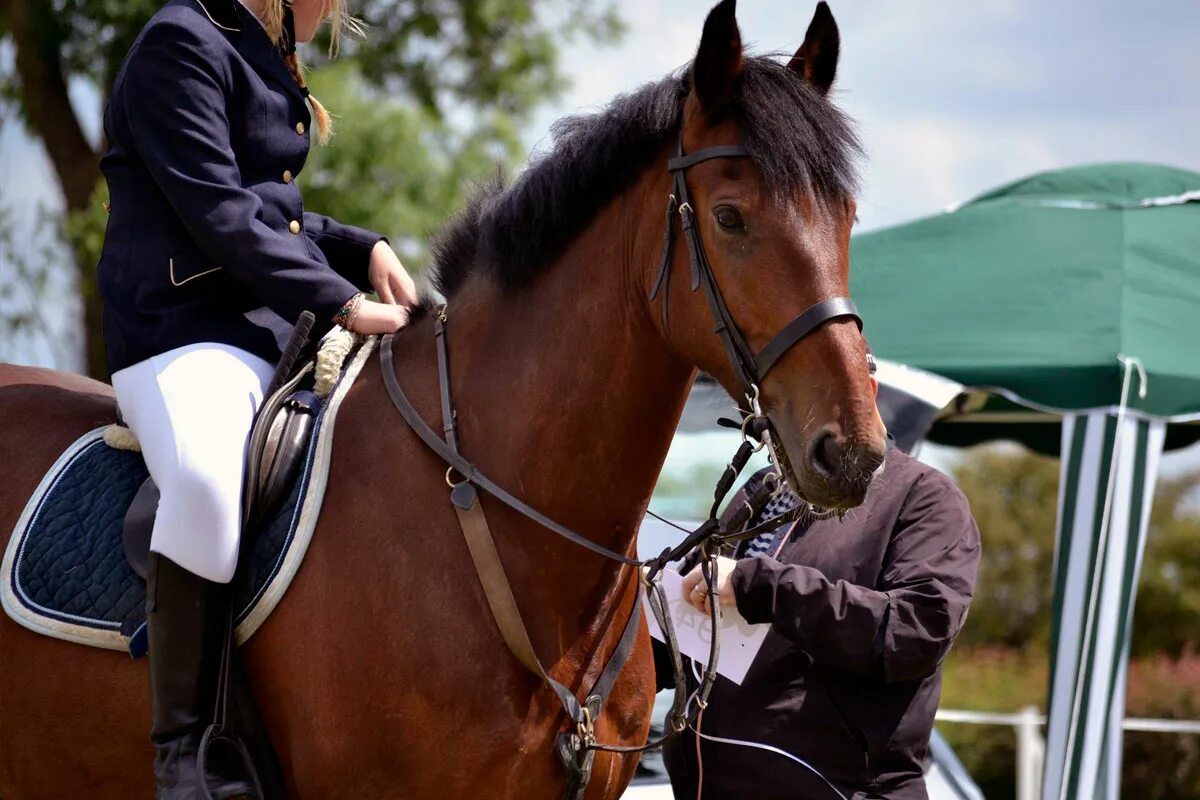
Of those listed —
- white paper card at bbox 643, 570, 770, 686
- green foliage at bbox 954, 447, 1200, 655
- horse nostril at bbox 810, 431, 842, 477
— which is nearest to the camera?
horse nostril at bbox 810, 431, 842, 477

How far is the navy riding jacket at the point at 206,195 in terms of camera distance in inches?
119

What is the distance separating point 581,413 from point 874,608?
1.05 m

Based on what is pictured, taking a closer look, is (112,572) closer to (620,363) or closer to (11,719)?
(11,719)

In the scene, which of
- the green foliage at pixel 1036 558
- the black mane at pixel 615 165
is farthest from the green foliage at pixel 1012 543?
the black mane at pixel 615 165

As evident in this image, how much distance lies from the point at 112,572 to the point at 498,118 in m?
10.7

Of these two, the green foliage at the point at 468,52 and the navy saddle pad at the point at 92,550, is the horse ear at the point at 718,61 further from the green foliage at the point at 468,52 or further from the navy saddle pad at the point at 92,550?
the green foliage at the point at 468,52

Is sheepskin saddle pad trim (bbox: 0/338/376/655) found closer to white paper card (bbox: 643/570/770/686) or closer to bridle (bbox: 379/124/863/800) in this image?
bridle (bbox: 379/124/863/800)

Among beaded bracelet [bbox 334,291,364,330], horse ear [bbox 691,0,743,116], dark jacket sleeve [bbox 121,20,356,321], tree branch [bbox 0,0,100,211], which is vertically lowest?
beaded bracelet [bbox 334,291,364,330]

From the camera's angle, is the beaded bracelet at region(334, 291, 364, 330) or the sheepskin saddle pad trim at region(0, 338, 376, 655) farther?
the beaded bracelet at region(334, 291, 364, 330)

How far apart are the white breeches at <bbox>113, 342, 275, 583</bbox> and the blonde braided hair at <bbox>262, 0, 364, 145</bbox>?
755 mm

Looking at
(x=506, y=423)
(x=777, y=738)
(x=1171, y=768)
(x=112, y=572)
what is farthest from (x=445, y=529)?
(x=1171, y=768)

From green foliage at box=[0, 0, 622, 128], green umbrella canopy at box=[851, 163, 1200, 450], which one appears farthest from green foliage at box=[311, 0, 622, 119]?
green umbrella canopy at box=[851, 163, 1200, 450]

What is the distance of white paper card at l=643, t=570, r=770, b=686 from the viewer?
356cm

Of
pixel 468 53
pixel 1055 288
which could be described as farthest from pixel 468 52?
pixel 1055 288
